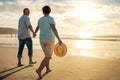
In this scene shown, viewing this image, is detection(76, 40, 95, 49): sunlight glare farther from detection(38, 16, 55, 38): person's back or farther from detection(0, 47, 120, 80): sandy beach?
detection(38, 16, 55, 38): person's back

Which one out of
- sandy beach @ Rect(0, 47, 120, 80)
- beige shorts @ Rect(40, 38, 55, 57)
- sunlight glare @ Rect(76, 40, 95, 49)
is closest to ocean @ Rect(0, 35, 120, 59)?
sunlight glare @ Rect(76, 40, 95, 49)

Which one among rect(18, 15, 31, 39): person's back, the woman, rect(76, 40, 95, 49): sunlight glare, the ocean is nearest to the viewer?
the woman

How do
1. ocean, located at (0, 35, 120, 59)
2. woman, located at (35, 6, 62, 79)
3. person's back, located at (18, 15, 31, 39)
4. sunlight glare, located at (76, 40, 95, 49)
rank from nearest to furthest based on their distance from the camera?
woman, located at (35, 6, 62, 79), person's back, located at (18, 15, 31, 39), ocean, located at (0, 35, 120, 59), sunlight glare, located at (76, 40, 95, 49)

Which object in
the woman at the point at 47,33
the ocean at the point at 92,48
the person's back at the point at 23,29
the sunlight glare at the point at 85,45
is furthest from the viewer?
the sunlight glare at the point at 85,45

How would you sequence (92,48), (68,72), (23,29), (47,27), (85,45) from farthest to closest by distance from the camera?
(85,45), (92,48), (23,29), (68,72), (47,27)

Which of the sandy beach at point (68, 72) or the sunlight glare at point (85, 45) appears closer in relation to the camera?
the sandy beach at point (68, 72)

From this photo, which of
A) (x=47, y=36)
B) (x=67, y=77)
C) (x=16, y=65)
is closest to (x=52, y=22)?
(x=47, y=36)

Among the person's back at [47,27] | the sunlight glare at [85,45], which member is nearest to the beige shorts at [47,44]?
the person's back at [47,27]

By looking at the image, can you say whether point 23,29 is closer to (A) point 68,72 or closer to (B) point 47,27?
(B) point 47,27

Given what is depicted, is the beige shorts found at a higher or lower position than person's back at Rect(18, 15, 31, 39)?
lower

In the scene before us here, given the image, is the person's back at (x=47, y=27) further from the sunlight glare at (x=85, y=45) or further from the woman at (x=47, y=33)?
the sunlight glare at (x=85, y=45)

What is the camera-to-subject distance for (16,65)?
11297 mm

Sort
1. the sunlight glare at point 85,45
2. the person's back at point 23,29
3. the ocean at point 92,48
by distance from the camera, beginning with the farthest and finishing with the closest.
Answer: the sunlight glare at point 85,45 → the ocean at point 92,48 → the person's back at point 23,29

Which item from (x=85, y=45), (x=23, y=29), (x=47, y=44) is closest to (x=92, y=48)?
(x=85, y=45)
